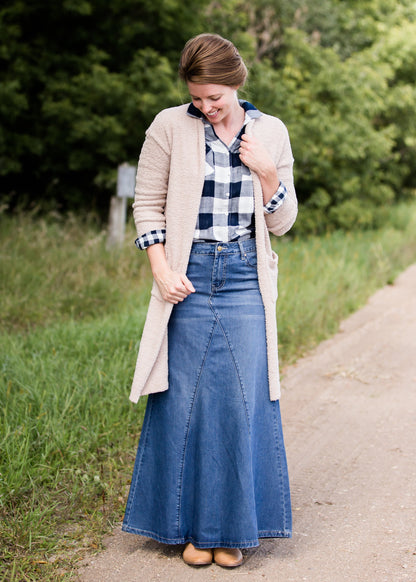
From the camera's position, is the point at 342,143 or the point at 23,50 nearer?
the point at 23,50

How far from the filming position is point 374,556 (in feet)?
10.2

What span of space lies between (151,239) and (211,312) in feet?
1.26

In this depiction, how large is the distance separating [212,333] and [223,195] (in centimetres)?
56

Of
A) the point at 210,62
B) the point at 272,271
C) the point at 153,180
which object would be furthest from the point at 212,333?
the point at 210,62

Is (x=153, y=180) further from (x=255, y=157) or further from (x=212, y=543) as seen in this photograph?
(x=212, y=543)

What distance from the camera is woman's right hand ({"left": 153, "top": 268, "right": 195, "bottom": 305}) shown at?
9.36 feet

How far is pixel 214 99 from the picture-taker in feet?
9.06

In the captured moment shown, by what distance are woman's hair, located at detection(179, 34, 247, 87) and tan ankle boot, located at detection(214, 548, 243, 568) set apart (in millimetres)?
1901

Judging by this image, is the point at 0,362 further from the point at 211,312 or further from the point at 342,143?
the point at 342,143

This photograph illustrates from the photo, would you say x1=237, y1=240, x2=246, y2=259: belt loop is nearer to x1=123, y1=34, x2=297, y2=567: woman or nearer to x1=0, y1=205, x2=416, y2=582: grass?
x1=123, y1=34, x2=297, y2=567: woman

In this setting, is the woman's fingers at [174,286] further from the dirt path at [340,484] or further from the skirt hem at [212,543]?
the dirt path at [340,484]

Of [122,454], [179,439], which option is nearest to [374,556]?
[179,439]

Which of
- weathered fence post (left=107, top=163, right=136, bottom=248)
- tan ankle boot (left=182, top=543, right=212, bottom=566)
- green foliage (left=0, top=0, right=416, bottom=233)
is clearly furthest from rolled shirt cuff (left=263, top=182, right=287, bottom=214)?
green foliage (left=0, top=0, right=416, bottom=233)

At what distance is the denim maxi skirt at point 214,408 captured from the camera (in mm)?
2918
